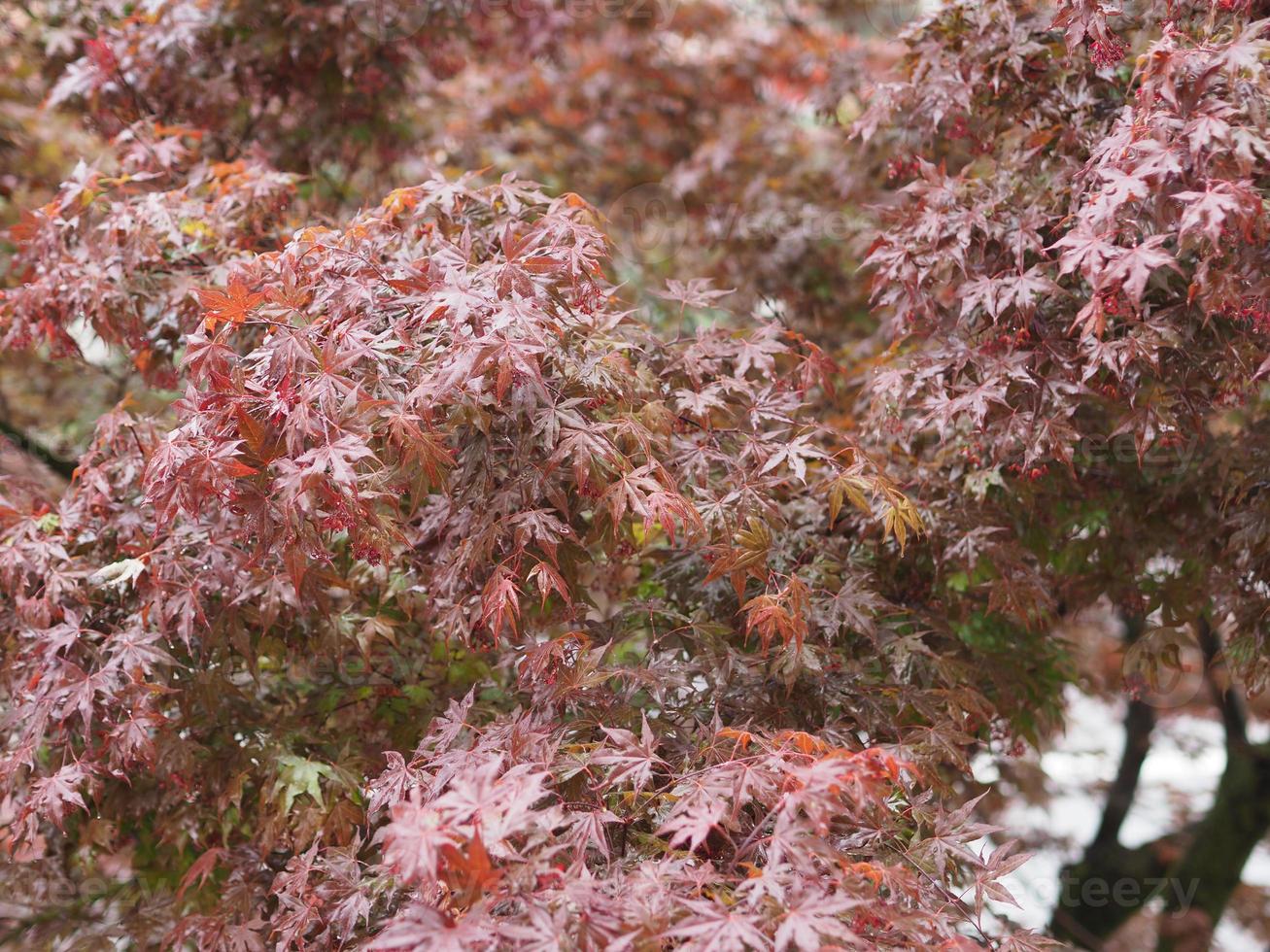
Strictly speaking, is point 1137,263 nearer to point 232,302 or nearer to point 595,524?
point 595,524

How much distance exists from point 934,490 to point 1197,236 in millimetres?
1205

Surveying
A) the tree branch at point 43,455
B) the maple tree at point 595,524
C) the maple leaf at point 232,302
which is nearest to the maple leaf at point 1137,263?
the maple tree at point 595,524

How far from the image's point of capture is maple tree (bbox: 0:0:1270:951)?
92.3 inches

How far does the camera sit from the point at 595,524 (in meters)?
2.64

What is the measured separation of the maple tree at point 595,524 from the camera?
7.69 feet

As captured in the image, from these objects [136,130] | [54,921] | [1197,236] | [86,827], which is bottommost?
[54,921]

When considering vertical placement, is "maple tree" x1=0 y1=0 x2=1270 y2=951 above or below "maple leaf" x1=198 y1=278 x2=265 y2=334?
below

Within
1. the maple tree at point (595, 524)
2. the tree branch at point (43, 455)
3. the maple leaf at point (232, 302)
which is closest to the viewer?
the maple tree at point (595, 524)

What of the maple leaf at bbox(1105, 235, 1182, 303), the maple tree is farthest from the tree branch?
the maple leaf at bbox(1105, 235, 1182, 303)

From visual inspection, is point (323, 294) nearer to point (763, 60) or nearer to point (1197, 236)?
point (1197, 236)

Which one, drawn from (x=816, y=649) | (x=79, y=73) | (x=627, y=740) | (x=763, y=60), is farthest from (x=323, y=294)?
(x=763, y=60)

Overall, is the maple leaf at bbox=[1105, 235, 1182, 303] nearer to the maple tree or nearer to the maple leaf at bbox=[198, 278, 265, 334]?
the maple tree

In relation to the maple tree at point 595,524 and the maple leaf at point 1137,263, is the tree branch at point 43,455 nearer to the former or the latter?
the maple tree at point 595,524

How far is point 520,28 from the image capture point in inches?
237
